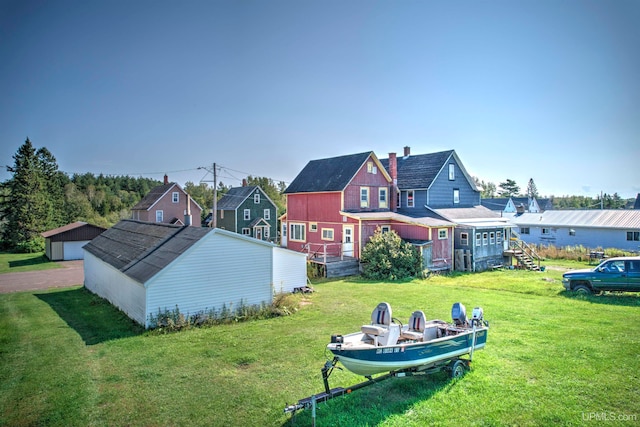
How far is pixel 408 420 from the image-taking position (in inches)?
304

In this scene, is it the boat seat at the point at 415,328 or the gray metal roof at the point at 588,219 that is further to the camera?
the gray metal roof at the point at 588,219

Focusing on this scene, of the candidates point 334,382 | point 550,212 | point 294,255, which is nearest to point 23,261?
point 294,255

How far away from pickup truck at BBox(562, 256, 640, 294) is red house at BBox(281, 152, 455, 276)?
9.66 meters

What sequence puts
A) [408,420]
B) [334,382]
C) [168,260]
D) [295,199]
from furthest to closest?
[295,199], [168,260], [334,382], [408,420]

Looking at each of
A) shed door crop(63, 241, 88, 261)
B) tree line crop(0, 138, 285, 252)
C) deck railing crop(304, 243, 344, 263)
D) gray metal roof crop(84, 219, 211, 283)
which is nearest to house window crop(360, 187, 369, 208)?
deck railing crop(304, 243, 344, 263)

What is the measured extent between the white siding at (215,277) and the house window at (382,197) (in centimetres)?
1861

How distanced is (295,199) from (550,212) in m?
31.2

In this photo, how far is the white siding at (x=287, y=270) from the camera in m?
20.9

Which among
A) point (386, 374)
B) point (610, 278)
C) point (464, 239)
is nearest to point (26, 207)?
point (464, 239)

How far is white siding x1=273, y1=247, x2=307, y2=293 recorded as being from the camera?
20859mm

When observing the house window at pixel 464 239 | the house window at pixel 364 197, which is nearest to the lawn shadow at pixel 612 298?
the house window at pixel 464 239

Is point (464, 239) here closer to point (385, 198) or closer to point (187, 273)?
point (385, 198)

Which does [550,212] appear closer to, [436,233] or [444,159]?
[444,159]

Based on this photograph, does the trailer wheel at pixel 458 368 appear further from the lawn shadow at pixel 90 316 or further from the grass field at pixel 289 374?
the lawn shadow at pixel 90 316
